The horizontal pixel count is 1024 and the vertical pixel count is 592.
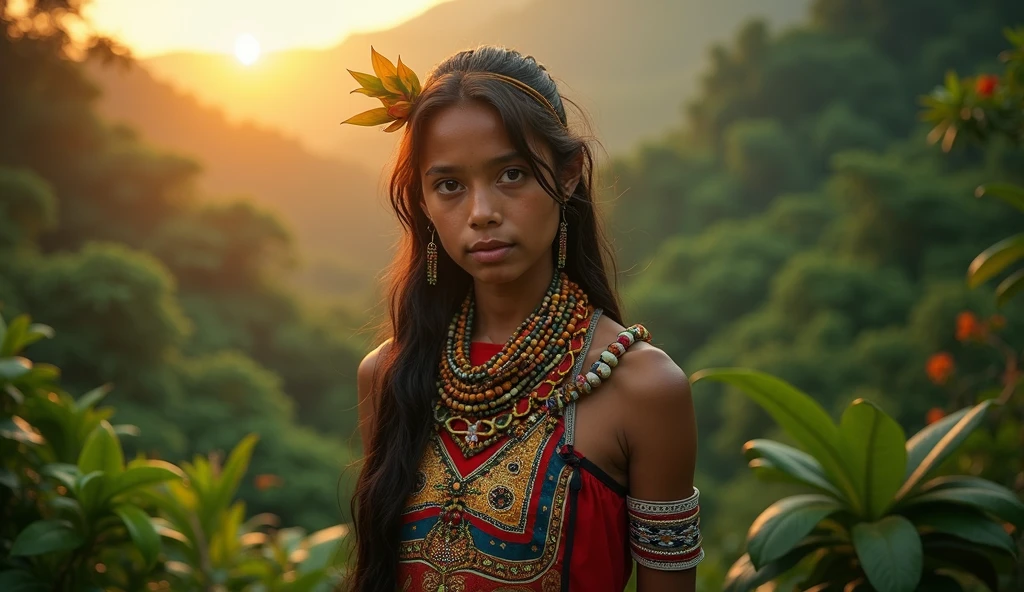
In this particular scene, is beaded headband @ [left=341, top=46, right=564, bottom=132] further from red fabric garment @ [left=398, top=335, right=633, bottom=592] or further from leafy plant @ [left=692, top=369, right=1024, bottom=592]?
leafy plant @ [left=692, top=369, right=1024, bottom=592]

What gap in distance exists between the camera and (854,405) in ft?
7.04

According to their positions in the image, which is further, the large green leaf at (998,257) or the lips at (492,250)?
the large green leaf at (998,257)

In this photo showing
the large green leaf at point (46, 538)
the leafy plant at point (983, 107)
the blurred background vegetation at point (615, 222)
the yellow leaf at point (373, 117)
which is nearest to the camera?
the yellow leaf at point (373, 117)

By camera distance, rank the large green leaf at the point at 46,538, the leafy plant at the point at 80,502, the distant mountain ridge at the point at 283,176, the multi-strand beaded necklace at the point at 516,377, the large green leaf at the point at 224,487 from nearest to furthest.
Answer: the multi-strand beaded necklace at the point at 516,377 < the large green leaf at the point at 46,538 < the leafy plant at the point at 80,502 < the large green leaf at the point at 224,487 < the distant mountain ridge at the point at 283,176

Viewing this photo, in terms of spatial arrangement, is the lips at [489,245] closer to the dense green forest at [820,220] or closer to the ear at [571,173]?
the ear at [571,173]

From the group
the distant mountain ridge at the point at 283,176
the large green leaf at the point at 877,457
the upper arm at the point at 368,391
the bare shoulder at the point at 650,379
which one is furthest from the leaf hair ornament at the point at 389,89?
the distant mountain ridge at the point at 283,176

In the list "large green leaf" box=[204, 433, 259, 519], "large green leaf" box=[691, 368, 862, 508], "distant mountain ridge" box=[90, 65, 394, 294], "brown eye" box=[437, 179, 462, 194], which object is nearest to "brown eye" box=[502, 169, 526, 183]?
"brown eye" box=[437, 179, 462, 194]

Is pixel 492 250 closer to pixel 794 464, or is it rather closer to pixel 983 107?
pixel 794 464

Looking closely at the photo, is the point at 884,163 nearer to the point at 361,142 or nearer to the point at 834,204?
the point at 834,204

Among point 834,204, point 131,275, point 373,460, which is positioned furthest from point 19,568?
point 834,204

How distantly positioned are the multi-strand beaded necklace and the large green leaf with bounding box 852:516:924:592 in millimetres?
825

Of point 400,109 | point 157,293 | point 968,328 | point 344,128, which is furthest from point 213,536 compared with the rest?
point 344,128

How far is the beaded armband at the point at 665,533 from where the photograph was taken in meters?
1.75

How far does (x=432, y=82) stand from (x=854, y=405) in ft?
4.09
